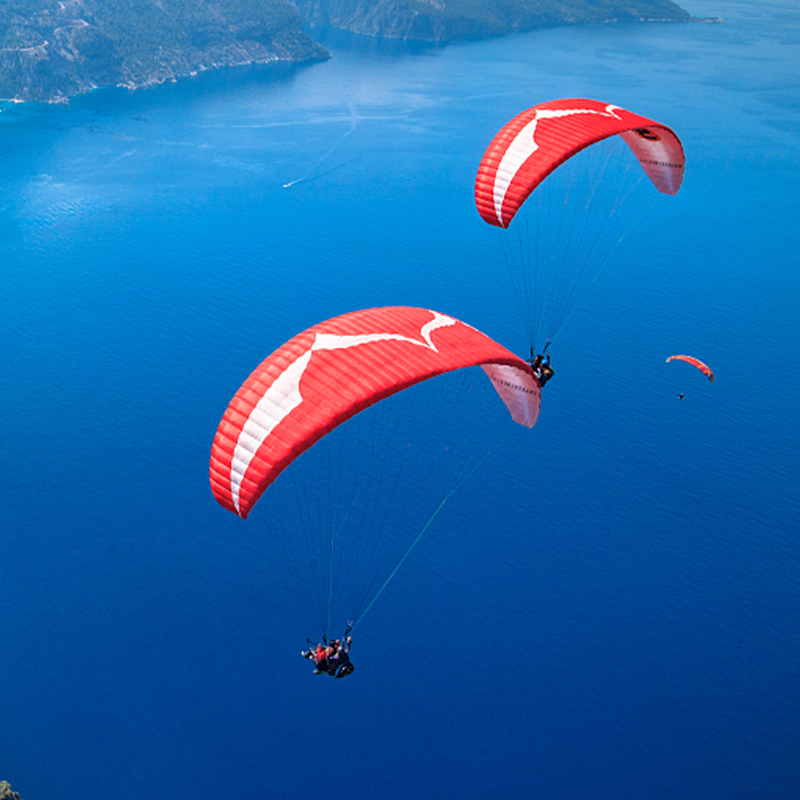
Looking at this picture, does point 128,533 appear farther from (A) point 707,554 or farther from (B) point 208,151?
(B) point 208,151

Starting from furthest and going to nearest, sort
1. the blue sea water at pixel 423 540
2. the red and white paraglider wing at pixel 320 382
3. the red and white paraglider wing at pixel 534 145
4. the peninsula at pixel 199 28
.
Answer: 1. the peninsula at pixel 199 28
2. the blue sea water at pixel 423 540
3. the red and white paraglider wing at pixel 534 145
4. the red and white paraglider wing at pixel 320 382

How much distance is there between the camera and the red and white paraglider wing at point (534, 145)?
27.9m

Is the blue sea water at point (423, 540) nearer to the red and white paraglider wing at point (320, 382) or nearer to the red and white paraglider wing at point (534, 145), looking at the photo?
the red and white paraglider wing at point (320, 382)

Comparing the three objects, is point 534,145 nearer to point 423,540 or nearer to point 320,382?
point 320,382

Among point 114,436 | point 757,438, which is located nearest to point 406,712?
point 114,436

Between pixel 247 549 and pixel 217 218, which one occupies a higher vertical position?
pixel 217 218

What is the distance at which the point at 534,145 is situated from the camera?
1126 inches

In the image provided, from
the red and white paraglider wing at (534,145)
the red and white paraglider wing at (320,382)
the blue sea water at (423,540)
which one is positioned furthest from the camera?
the blue sea water at (423,540)

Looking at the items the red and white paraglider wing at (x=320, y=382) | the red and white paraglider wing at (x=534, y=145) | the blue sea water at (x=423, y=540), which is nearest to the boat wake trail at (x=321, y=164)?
the blue sea water at (x=423, y=540)

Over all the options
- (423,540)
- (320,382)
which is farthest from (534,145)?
(423,540)

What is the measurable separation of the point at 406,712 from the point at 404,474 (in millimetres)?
15724

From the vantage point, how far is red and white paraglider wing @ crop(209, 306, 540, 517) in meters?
18.8

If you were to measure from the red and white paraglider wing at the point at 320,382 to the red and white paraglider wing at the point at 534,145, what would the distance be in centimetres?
836

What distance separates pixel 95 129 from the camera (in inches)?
4222
